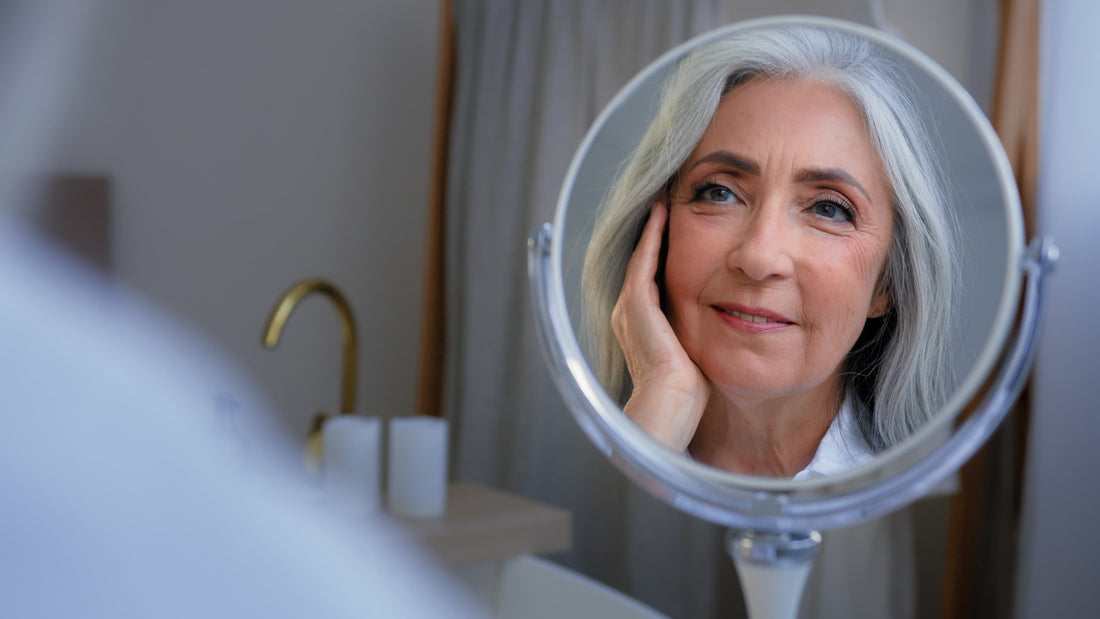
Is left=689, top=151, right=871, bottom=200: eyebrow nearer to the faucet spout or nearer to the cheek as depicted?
the cheek

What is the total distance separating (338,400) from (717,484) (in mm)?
1400

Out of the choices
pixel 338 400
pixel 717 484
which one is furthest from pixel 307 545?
pixel 717 484

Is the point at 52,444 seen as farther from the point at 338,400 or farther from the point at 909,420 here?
the point at 909,420

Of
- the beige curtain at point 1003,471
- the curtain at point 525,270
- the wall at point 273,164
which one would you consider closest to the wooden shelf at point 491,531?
the curtain at point 525,270

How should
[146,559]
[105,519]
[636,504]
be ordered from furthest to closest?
[636,504]
[105,519]
[146,559]

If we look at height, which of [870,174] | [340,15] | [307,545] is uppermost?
[340,15]

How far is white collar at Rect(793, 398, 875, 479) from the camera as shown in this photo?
35 centimetres

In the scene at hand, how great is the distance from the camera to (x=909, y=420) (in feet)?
1.13

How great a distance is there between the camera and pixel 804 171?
0.35 metres

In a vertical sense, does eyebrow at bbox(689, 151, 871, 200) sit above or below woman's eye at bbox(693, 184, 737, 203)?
above

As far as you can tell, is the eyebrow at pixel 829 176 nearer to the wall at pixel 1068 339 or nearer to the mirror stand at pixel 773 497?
the mirror stand at pixel 773 497

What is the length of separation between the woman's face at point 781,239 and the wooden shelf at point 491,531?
723mm

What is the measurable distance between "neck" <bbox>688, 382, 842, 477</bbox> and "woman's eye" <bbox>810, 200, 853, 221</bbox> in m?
0.07

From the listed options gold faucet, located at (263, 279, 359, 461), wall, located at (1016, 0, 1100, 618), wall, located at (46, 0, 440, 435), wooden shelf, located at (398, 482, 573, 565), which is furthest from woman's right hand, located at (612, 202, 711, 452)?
wall, located at (46, 0, 440, 435)
